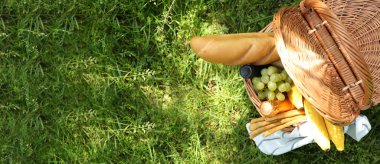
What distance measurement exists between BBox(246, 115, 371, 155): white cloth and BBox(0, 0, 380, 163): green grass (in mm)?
422

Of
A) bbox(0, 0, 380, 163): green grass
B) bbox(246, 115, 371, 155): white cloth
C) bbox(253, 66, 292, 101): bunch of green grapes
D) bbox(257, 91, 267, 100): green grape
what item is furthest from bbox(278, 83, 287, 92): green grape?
bbox(0, 0, 380, 163): green grass

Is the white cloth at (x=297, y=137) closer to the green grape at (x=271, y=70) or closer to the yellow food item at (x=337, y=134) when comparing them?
the yellow food item at (x=337, y=134)

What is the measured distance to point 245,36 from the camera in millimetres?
2453

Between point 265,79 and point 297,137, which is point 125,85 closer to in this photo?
point 265,79

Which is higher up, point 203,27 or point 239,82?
point 203,27

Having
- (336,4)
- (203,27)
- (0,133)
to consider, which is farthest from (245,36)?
(0,133)

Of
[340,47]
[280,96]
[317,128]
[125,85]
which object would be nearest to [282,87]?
[280,96]

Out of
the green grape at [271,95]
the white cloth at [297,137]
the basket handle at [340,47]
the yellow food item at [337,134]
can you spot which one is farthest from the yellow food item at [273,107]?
the basket handle at [340,47]

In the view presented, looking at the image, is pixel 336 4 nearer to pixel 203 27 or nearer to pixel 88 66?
pixel 203 27

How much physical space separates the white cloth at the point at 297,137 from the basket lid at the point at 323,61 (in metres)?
0.25

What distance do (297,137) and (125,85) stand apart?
1.25 m

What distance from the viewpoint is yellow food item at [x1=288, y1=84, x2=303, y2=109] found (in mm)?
2457

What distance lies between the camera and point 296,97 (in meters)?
2.47

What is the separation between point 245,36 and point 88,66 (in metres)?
1.33
